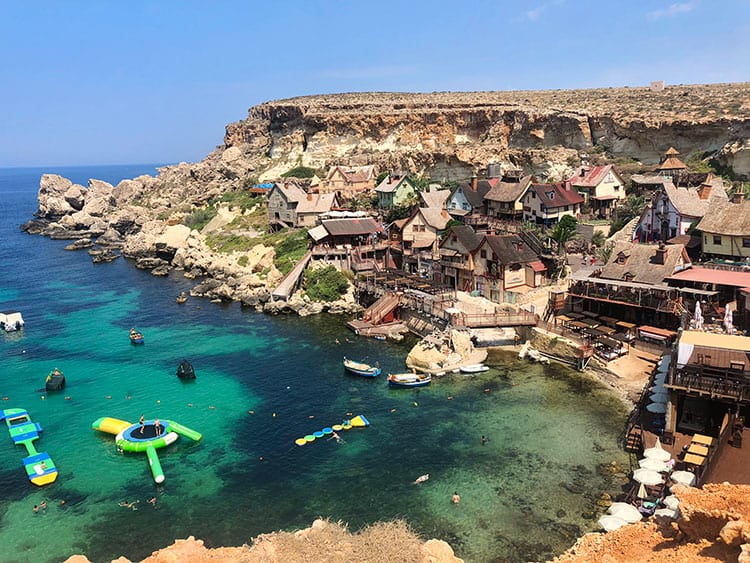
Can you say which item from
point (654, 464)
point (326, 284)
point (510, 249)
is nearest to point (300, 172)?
point (326, 284)

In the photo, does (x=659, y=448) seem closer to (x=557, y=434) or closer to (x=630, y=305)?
(x=557, y=434)

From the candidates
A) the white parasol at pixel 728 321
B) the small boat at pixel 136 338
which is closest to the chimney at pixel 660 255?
the white parasol at pixel 728 321

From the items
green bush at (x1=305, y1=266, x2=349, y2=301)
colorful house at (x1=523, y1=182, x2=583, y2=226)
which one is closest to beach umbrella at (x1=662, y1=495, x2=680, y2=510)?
green bush at (x1=305, y1=266, x2=349, y2=301)

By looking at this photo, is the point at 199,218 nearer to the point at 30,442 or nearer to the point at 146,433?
the point at 30,442

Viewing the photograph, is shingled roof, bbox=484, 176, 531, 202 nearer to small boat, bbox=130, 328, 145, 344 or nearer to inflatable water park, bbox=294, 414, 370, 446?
inflatable water park, bbox=294, 414, 370, 446

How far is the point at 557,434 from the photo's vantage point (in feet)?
117

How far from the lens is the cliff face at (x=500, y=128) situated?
83.3m

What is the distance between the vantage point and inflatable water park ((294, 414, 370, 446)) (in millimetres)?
36116

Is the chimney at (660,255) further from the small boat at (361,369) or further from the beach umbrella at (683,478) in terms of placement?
the small boat at (361,369)

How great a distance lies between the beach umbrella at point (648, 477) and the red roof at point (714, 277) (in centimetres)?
2042

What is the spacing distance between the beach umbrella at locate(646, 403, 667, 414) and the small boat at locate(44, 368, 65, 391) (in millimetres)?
41794

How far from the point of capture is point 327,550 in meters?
18.3

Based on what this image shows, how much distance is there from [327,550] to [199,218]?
9154cm

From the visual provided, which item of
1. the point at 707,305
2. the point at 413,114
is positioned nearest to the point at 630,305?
the point at 707,305
